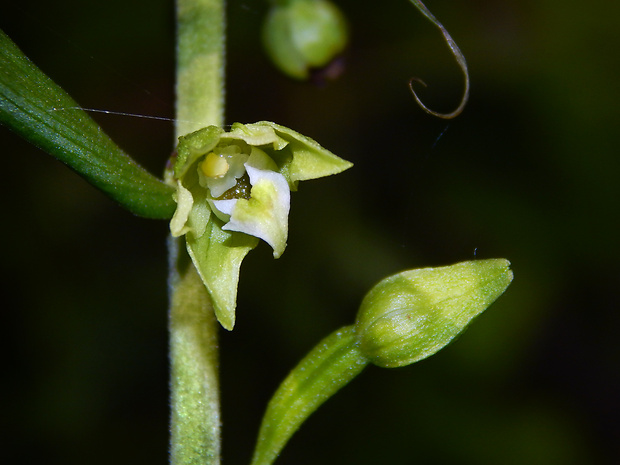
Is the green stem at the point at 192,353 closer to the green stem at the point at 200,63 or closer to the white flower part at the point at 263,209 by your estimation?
the green stem at the point at 200,63

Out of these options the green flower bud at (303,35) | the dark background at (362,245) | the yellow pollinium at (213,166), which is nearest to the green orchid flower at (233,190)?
the yellow pollinium at (213,166)

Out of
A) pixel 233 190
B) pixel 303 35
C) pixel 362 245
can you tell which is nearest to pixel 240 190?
pixel 233 190

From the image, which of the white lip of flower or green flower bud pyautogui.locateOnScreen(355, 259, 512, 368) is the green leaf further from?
green flower bud pyautogui.locateOnScreen(355, 259, 512, 368)

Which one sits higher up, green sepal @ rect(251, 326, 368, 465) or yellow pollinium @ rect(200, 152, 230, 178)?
yellow pollinium @ rect(200, 152, 230, 178)

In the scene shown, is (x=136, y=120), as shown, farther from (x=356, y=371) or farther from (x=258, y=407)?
(x=356, y=371)

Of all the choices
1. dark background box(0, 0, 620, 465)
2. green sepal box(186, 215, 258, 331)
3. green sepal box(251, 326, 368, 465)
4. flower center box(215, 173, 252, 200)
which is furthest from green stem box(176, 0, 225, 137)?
dark background box(0, 0, 620, 465)

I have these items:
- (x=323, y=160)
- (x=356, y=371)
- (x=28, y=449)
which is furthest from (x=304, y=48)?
(x=28, y=449)
